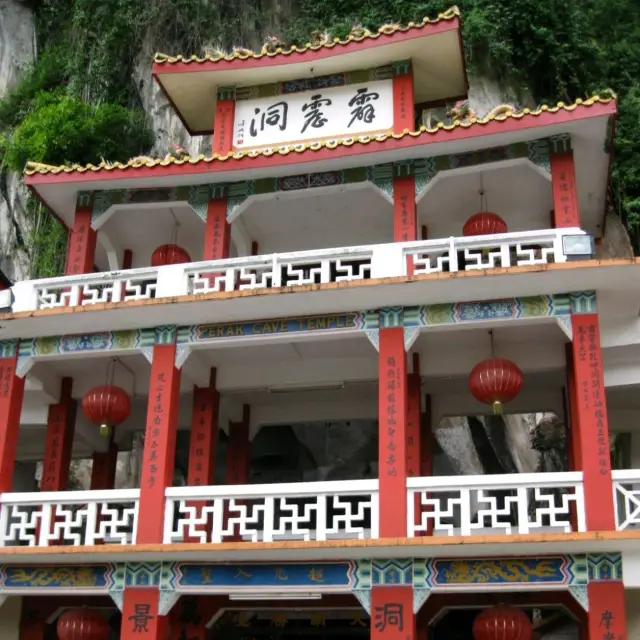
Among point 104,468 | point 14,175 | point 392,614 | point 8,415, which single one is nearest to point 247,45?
point 14,175

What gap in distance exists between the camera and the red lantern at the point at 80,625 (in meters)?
10.6

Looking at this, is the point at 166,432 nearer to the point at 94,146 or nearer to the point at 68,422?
the point at 68,422

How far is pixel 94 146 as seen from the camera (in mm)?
19891

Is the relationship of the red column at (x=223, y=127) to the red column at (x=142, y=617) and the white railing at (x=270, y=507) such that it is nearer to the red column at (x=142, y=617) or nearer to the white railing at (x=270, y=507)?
the white railing at (x=270, y=507)

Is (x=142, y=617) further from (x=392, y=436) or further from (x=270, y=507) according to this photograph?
(x=392, y=436)

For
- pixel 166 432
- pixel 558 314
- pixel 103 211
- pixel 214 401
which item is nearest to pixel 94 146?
pixel 103 211

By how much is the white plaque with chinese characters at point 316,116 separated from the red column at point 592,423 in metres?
4.36

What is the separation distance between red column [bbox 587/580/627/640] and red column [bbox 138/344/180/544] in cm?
449

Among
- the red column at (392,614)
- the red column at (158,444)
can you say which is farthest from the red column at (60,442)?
the red column at (392,614)

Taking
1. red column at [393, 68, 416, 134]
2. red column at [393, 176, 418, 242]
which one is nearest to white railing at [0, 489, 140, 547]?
red column at [393, 176, 418, 242]

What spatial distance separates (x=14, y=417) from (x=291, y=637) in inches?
187

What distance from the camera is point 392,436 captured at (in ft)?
32.6

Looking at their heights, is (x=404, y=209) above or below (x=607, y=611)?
above

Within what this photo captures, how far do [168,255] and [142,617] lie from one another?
5.38 m
